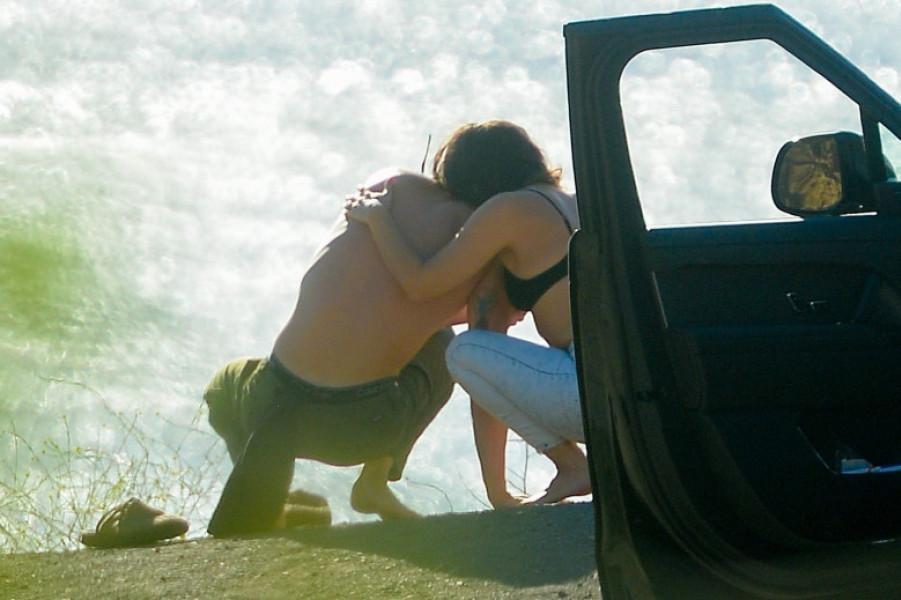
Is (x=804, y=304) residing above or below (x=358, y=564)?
above

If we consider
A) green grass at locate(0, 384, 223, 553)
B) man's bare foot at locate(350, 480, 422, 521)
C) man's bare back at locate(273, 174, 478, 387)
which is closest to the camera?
man's bare back at locate(273, 174, 478, 387)

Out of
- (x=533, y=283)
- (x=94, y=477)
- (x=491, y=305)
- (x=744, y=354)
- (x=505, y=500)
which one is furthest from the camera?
(x=94, y=477)

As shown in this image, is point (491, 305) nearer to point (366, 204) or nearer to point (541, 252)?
point (541, 252)

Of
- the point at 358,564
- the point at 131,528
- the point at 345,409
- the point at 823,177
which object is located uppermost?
the point at 823,177

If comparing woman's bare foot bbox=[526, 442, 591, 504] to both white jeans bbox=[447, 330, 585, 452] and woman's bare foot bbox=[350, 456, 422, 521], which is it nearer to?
white jeans bbox=[447, 330, 585, 452]

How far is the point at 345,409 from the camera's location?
195 inches

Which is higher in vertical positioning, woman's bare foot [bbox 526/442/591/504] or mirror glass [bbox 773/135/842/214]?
mirror glass [bbox 773/135/842/214]

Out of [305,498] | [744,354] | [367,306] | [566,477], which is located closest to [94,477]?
[305,498]

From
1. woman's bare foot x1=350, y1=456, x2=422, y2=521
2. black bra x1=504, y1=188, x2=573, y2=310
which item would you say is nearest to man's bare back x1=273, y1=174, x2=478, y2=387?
black bra x1=504, y1=188, x2=573, y2=310

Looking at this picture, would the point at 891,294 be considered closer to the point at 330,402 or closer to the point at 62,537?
the point at 330,402

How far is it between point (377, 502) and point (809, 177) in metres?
2.60

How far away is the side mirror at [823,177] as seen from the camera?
2857 mm

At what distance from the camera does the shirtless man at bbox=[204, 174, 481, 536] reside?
192 inches

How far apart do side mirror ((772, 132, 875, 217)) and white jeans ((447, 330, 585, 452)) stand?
5.82 feet
